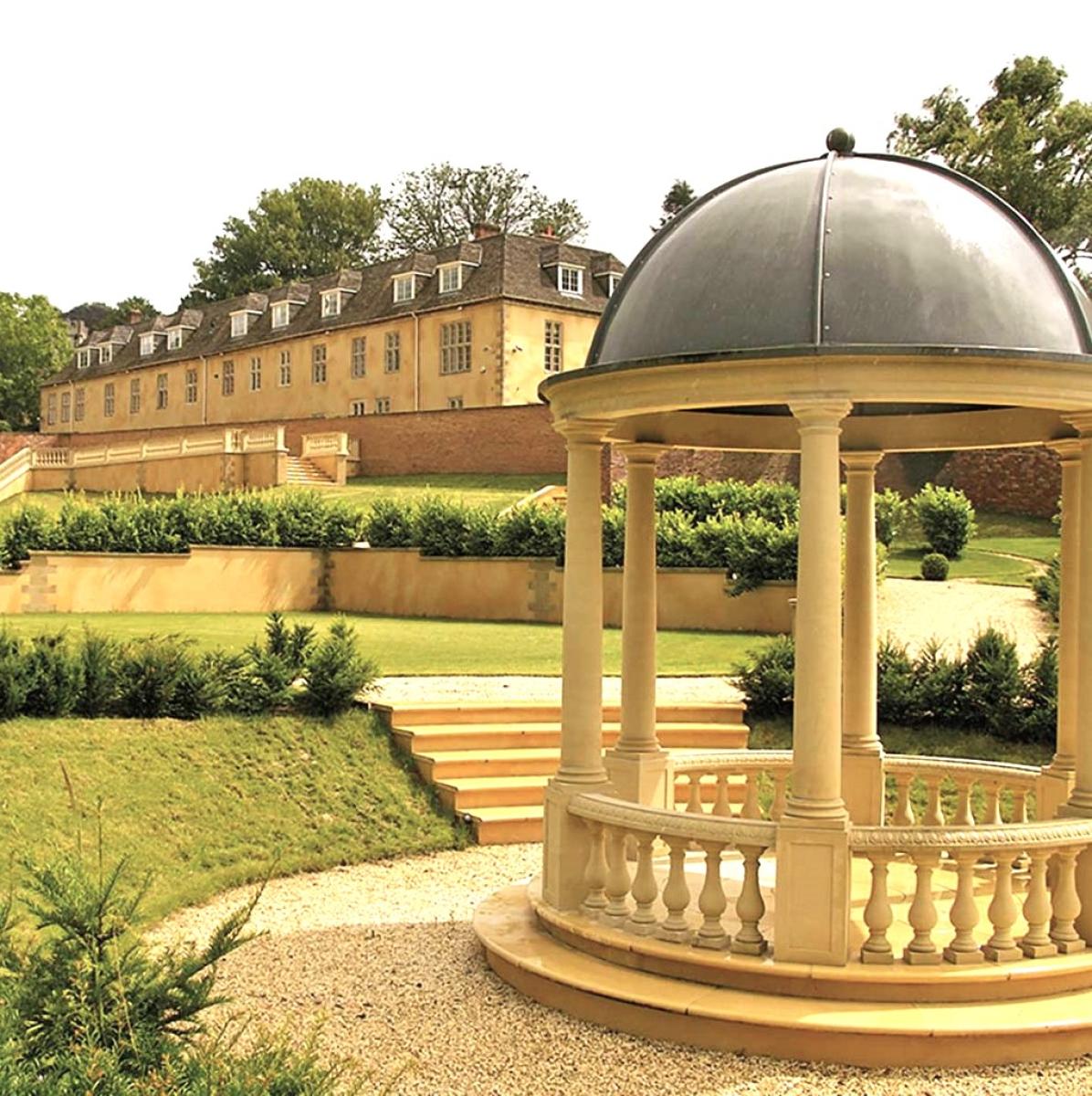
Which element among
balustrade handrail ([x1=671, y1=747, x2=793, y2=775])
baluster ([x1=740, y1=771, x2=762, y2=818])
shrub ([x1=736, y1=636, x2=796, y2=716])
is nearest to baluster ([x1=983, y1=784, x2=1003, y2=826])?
balustrade handrail ([x1=671, y1=747, x2=793, y2=775])

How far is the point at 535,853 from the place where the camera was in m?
13.5

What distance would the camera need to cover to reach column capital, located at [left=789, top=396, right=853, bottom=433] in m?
7.89

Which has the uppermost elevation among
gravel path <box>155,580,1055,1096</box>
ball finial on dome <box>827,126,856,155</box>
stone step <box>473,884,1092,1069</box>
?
ball finial on dome <box>827,126,856,155</box>

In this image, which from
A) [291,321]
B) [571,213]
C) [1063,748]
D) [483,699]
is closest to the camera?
[1063,748]

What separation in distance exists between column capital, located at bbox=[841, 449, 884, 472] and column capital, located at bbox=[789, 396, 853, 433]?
342cm

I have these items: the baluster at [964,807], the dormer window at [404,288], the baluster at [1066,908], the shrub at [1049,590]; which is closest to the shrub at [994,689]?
the baluster at [964,807]

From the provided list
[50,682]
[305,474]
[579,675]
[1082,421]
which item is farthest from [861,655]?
[305,474]

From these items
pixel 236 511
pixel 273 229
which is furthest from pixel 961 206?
pixel 273 229

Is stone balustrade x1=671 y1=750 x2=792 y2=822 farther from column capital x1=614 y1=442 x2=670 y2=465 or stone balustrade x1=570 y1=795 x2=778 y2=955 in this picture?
column capital x1=614 y1=442 x2=670 y2=465

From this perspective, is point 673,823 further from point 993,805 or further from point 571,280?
point 571,280

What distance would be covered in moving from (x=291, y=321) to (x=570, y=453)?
60567 millimetres

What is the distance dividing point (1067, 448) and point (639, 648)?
3.55 meters

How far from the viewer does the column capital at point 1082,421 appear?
866 centimetres

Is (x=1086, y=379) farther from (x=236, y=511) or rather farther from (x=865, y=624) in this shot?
(x=236, y=511)
